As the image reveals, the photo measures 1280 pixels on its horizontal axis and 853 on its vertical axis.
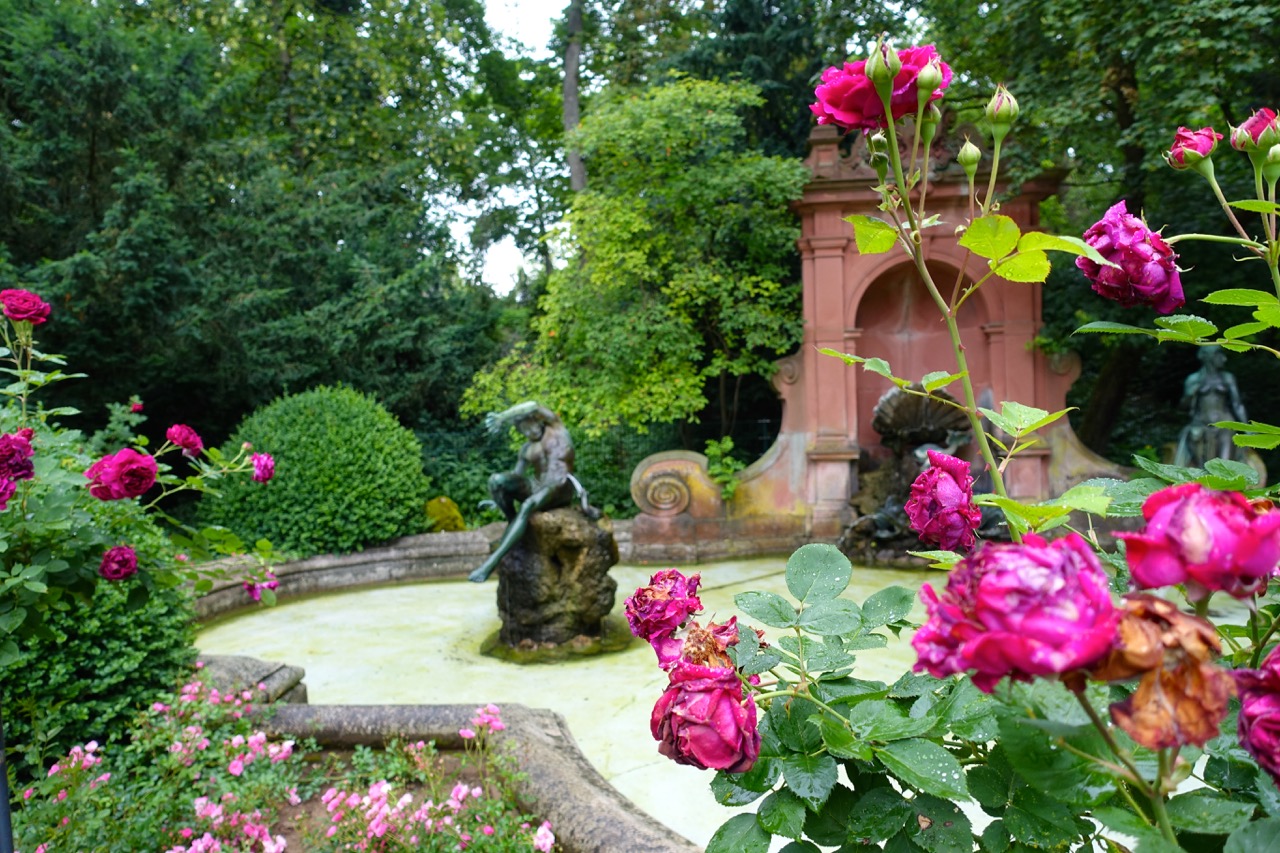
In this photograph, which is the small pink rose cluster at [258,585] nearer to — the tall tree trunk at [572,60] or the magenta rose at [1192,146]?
the magenta rose at [1192,146]

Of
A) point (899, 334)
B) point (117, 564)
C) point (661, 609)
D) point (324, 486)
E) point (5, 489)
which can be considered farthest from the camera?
point (899, 334)

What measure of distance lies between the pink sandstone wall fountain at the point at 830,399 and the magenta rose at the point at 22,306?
636 cm

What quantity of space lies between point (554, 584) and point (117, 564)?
3.17 m

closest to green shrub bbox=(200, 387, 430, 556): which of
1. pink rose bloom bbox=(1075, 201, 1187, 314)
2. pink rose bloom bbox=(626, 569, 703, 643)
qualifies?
→ pink rose bloom bbox=(626, 569, 703, 643)

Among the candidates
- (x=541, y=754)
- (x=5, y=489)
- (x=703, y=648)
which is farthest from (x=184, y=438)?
(x=703, y=648)

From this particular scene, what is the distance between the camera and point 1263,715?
0.52m

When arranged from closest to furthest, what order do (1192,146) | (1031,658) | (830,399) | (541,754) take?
1. (1031,658)
2. (1192,146)
3. (541,754)
4. (830,399)

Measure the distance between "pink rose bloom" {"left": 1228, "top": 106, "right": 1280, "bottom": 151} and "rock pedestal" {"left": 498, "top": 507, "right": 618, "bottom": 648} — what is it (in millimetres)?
4428

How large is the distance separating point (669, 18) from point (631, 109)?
5728 mm

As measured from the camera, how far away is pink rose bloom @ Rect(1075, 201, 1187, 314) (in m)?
0.89

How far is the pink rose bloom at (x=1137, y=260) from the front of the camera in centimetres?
89

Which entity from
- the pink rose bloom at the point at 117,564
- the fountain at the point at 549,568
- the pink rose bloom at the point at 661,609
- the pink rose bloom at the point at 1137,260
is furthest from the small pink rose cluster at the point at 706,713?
the fountain at the point at 549,568

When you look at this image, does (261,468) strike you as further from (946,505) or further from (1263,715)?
(1263,715)

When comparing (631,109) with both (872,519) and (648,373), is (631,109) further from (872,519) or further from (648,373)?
(872,519)
